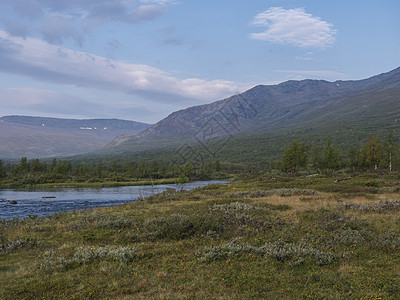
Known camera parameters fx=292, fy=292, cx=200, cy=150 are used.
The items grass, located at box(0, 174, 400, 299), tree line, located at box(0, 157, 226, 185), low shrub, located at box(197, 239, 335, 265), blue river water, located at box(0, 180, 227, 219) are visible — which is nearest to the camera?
grass, located at box(0, 174, 400, 299)

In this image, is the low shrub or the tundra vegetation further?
the low shrub

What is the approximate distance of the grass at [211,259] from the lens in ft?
29.1

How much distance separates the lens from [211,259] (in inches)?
455

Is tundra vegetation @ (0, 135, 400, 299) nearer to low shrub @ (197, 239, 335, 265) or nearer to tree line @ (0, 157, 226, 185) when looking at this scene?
low shrub @ (197, 239, 335, 265)

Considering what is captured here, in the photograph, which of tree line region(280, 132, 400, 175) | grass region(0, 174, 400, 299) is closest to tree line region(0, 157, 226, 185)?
tree line region(280, 132, 400, 175)

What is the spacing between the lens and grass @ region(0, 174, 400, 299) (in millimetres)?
8875

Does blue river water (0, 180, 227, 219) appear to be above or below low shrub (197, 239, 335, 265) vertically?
below

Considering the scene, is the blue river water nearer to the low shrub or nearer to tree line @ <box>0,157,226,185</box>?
the low shrub

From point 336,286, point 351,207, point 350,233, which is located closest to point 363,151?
point 351,207

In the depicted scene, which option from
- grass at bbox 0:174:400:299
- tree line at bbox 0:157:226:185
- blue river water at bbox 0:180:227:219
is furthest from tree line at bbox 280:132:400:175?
grass at bbox 0:174:400:299

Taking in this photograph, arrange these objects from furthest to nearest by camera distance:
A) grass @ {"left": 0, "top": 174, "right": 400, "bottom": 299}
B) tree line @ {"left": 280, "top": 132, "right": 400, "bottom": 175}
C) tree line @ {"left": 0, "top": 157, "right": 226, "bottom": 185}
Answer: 1. tree line @ {"left": 0, "top": 157, "right": 226, "bottom": 185}
2. tree line @ {"left": 280, "top": 132, "right": 400, "bottom": 175}
3. grass @ {"left": 0, "top": 174, "right": 400, "bottom": 299}

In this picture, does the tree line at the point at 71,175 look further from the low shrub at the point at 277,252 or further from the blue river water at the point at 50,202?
the low shrub at the point at 277,252

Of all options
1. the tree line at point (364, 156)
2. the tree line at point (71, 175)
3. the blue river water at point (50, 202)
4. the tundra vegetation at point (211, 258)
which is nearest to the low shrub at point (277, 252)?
the tundra vegetation at point (211, 258)

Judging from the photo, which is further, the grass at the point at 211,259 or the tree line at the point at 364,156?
the tree line at the point at 364,156
